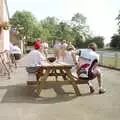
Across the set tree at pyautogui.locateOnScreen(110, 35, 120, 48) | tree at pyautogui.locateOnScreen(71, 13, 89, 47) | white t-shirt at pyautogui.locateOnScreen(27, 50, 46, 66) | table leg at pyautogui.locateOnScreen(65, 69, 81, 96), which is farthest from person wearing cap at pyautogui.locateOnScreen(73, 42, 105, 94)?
tree at pyautogui.locateOnScreen(71, 13, 89, 47)

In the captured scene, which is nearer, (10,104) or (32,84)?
(10,104)

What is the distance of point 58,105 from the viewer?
10266mm

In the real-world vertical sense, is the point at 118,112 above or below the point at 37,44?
below

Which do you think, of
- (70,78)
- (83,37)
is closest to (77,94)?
(70,78)

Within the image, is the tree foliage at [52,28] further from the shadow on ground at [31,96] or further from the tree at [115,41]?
the shadow on ground at [31,96]

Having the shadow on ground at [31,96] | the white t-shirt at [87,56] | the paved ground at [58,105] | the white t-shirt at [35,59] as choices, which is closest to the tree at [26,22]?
the white t-shirt at [35,59]

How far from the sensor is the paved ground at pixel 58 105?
891 cm

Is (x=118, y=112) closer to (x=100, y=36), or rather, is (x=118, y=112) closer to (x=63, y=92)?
(x=63, y=92)

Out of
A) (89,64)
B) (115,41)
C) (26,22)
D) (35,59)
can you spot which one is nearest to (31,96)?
(35,59)

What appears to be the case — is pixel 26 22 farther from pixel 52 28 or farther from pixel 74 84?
pixel 74 84

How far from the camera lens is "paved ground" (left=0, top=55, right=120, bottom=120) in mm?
8906

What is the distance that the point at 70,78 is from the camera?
480 inches

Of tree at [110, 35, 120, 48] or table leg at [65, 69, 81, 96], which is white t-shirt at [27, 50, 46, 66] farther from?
tree at [110, 35, 120, 48]

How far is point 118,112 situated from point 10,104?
264 centimetres
